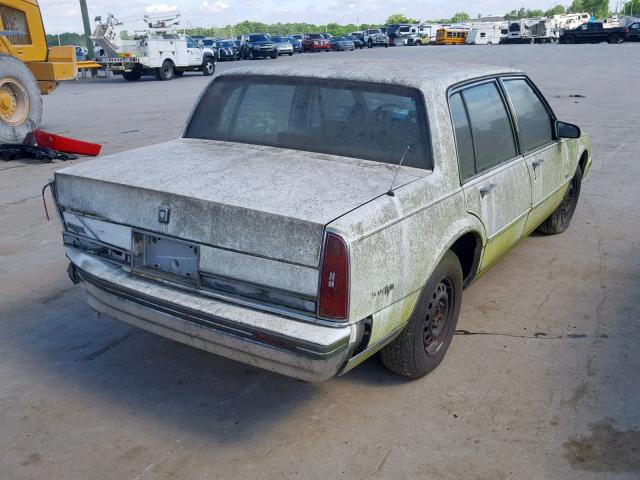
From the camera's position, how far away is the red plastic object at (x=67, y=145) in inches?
376

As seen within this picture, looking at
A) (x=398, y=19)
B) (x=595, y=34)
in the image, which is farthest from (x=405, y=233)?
(x=398, y=19)

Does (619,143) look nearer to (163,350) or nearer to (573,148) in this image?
(573,148)

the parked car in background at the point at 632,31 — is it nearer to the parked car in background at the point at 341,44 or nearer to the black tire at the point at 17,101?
the parked car in background at the point at 341,44

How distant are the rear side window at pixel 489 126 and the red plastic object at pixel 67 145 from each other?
688cm

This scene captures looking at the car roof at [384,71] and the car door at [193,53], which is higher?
the car roof at [384,71]

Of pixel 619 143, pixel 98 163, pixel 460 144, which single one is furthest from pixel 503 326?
pixel 619 143

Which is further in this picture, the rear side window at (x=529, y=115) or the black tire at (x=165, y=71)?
the black tire at (x=165, y=71)

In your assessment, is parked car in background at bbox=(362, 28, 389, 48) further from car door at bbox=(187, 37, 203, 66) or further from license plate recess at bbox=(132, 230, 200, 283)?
license plate recess at bbox=(132, 230, 200, 283)

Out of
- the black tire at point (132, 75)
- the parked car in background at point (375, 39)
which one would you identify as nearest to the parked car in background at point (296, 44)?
the parked car in background at point (375, 39)

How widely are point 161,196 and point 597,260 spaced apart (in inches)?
154

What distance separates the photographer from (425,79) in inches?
145

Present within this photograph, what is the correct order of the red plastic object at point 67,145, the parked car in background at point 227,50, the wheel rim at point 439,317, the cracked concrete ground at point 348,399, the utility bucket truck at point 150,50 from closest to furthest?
1. the cracked concrete ground at point 348,399
2. the wheel rim at point 439,317
3. the red plastic object at point 67,145
4. the utility bucket truck at point 150,50
5. the parked car in background at point 227,50

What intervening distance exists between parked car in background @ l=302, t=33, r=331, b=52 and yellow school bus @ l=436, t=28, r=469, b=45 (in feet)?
45.3

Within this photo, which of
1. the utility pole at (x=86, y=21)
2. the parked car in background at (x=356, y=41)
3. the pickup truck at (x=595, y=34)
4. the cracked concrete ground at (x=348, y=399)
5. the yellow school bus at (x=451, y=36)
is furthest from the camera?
the yellow school bus at (x=451, y=36)
